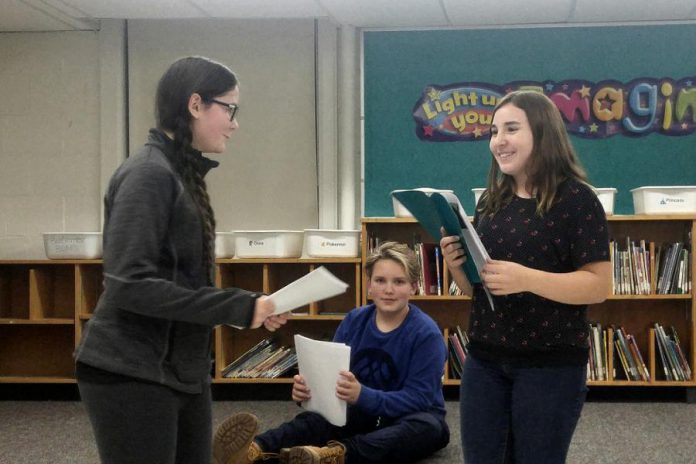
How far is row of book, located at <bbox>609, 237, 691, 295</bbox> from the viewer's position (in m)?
4.14

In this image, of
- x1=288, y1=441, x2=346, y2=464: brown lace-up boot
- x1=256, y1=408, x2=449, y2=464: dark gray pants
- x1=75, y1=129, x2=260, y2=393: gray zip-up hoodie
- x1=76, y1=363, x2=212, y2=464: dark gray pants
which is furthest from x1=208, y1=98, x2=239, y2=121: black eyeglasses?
x1=256, y1=408, x2=449, y2=464: dark gray pants

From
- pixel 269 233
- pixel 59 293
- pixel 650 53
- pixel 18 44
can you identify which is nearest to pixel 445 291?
pixel 269 233

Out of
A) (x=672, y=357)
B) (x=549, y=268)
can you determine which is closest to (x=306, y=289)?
(x=549, y=268)

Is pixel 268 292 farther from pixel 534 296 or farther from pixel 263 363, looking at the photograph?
pixel 534 296

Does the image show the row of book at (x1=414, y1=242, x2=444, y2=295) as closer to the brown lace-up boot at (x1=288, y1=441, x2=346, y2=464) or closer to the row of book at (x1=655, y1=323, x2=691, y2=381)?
the row of book at (x1=655, y1=323, x2=691, y2=381)

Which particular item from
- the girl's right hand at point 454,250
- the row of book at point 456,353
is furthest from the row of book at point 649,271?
the girl's right hand at point 454,250

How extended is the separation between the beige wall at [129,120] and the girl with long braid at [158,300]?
3.33 m

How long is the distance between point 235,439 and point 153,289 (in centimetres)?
140

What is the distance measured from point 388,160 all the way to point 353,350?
1.93 metres

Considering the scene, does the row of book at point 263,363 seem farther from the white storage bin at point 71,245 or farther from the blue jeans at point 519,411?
the blue jeans at point 519,411

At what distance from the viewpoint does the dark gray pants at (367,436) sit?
2.71m

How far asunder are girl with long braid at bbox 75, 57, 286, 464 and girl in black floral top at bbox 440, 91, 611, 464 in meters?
0.50

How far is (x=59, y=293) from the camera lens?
15.4 feet

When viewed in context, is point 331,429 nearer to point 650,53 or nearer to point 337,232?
point 337,232
